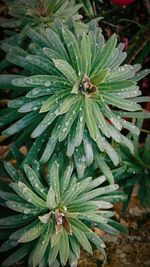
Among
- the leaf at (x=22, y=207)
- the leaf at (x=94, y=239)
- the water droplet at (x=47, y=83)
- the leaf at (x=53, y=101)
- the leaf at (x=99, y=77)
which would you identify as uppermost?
the water droplet at (x=47, y=83)

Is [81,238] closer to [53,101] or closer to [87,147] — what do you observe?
[87,147]

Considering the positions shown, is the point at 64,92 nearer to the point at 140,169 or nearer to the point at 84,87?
the point at 84,87

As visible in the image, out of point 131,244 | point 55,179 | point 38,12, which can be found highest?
point 38,12

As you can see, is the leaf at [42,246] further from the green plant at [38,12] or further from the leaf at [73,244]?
the green plant at [38,12]

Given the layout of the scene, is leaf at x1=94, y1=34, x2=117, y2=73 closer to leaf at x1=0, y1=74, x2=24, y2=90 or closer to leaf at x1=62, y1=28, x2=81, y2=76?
leaf at x1=62, y1=28, x2=81, y2=76

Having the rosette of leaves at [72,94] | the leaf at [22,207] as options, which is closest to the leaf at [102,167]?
the rosette of leaves at [72,94]

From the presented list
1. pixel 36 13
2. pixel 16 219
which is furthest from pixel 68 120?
pixel 36 13

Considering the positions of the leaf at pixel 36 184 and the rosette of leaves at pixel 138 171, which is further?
the rosette of leaves at pixel 138 171
